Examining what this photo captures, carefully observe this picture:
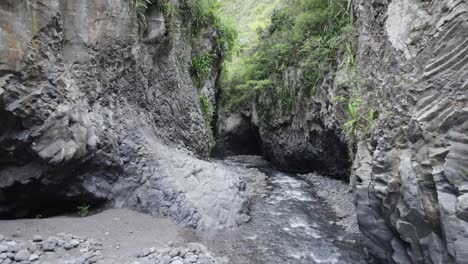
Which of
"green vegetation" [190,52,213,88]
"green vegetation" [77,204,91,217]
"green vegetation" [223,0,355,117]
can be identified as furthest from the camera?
"green vegetation" [190,52,213,88]

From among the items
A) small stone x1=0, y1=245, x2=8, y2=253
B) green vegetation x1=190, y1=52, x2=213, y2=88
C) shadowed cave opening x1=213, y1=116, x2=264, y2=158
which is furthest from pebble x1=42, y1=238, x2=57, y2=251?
shadowed cave opening x1=213, y1=116, x2=264, y2=158

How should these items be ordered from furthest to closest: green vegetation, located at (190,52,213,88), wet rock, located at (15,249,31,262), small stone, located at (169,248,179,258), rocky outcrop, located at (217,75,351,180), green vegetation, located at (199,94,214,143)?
green vegetation, located at (199,94,214,143), green vegetation, located at (190,52,213,88), rocky outcrop, located at (217,75,351,180), small stone, located at (169,248,179,258), wet rock, located at (15,249,31,262)

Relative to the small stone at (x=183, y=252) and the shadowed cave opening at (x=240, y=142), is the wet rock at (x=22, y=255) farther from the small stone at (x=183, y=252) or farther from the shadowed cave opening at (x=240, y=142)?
the shadowed cave opening at (x=240, y=142)

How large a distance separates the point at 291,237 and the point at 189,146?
19.2 feet

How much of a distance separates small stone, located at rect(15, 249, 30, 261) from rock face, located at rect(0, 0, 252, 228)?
1.83 m

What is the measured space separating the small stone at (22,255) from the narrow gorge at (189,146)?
0.03 meters

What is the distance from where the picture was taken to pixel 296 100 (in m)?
17.3

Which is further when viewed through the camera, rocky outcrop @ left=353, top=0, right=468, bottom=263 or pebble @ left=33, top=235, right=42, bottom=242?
pebble @ left=33, top=235, right=42, bottom=242

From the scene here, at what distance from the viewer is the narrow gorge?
4.54 metres

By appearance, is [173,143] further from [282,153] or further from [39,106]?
[282,153]

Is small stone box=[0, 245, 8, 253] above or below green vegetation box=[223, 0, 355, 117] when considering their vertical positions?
below

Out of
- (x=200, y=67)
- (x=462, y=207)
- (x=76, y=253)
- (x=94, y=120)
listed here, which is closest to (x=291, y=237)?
(x=76, y=253)

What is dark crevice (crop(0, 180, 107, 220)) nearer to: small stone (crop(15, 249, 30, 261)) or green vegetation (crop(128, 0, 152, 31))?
small stone (crop(15, 249, 30, 261))

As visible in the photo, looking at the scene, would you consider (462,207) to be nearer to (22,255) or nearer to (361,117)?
(361,117)
